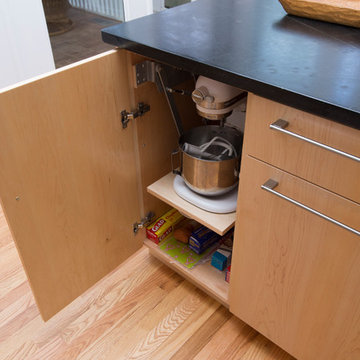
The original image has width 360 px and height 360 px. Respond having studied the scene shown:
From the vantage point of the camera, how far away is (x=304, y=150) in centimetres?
81

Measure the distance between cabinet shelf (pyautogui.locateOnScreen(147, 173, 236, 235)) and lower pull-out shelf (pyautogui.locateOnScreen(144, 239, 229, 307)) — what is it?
0.24 metres

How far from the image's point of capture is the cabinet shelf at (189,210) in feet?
3.74

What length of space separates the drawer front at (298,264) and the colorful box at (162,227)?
0.38 metres

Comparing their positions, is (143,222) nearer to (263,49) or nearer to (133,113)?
(133,113)

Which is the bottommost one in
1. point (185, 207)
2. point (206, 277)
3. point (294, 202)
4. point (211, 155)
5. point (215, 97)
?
point (206, 277)

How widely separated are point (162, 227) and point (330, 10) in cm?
89

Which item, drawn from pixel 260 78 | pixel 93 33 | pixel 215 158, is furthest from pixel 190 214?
pixel 93 33

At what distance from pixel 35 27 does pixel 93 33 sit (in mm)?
366

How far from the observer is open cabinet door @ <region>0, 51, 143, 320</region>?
92cm

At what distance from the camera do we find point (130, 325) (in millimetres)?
1322

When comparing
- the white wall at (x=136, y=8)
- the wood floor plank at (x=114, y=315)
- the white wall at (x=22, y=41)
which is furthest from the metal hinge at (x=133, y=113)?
the white wall at (x=136, y=8)

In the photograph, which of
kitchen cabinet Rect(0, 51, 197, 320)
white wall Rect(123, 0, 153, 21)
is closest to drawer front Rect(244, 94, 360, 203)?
kitchen cabinet Rect(0, 51, 197, 320)


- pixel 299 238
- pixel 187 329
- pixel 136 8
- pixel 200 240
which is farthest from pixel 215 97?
pixel 136 8

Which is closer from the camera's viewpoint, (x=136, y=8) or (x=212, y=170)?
(x=212, y=170)
